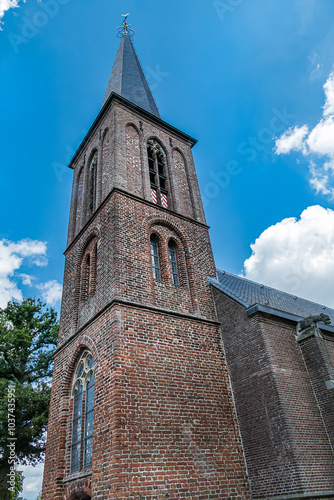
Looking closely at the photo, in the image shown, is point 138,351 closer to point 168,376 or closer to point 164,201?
point 168,376

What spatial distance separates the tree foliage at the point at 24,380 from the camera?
50.9 ft

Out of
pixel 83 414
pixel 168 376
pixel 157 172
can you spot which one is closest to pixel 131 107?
pixel 157 172

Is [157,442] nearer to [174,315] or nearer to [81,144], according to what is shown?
[174,315]

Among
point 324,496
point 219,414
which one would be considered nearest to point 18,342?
point 219,414

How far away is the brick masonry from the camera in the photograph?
24.8ft

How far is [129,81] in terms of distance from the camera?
59.3 ft

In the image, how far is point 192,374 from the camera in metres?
→ 9.43

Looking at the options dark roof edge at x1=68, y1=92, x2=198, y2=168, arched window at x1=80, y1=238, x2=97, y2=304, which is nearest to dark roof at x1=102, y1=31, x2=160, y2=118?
dark roof edge at x1=68, y1=92, x2=198, y2=168

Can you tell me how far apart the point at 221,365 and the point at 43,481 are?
5.86m

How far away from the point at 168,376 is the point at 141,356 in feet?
2.94

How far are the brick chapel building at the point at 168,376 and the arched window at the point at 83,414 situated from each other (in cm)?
5

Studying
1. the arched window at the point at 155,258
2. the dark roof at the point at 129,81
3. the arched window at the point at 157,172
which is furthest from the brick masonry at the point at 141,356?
the dark roof at the point at 129,81

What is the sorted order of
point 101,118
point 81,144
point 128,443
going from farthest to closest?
1. point 81,144
2. point 101,118
3. point 128,443

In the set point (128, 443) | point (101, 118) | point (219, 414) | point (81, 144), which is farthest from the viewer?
point (81, 144)
